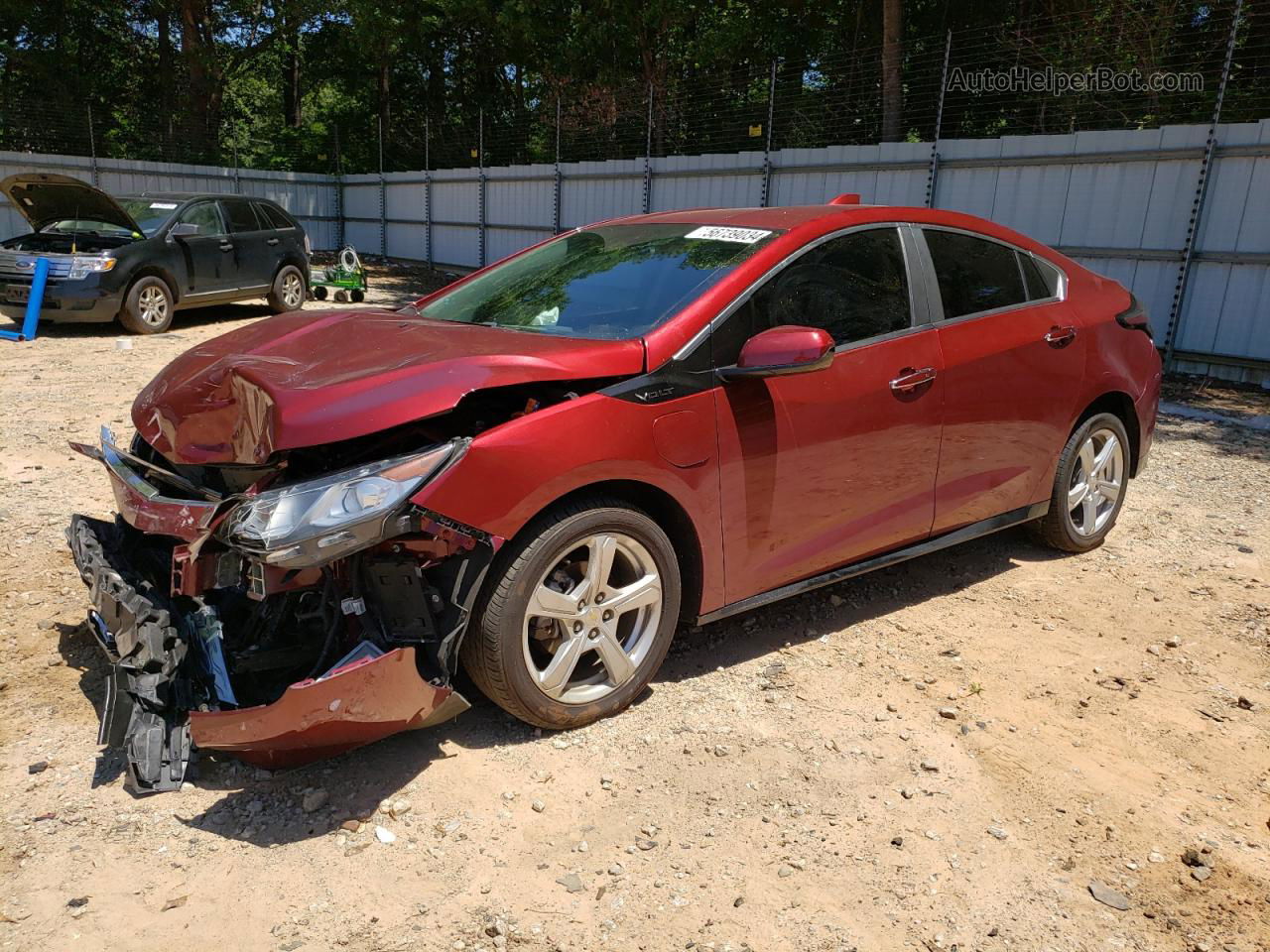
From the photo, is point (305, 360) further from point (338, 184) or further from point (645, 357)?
point (338, 184)

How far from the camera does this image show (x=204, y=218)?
12109 mm

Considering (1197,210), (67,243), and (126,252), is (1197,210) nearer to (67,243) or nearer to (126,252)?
(126,252)

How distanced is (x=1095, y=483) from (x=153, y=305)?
34.5ft

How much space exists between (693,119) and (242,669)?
15760 millimetres

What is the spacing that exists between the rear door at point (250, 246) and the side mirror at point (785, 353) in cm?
1097

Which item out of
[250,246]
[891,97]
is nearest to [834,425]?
[250,246]

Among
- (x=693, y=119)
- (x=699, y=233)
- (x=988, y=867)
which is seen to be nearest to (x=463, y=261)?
(x=693, y=119)

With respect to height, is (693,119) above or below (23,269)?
above

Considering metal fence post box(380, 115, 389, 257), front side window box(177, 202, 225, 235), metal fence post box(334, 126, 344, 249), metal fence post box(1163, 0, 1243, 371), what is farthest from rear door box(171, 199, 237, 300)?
metal fence post box(334, 126, 344, 249)

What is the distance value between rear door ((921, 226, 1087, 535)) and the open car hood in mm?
9874

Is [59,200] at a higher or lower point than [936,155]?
lower

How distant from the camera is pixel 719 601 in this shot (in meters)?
3.42

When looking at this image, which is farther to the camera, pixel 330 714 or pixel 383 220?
pixel 383 220

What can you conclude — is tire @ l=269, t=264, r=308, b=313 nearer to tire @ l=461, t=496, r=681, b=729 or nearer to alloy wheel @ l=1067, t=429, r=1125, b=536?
alloy wheel @ l=1067, t=429, r=1125, b=536
